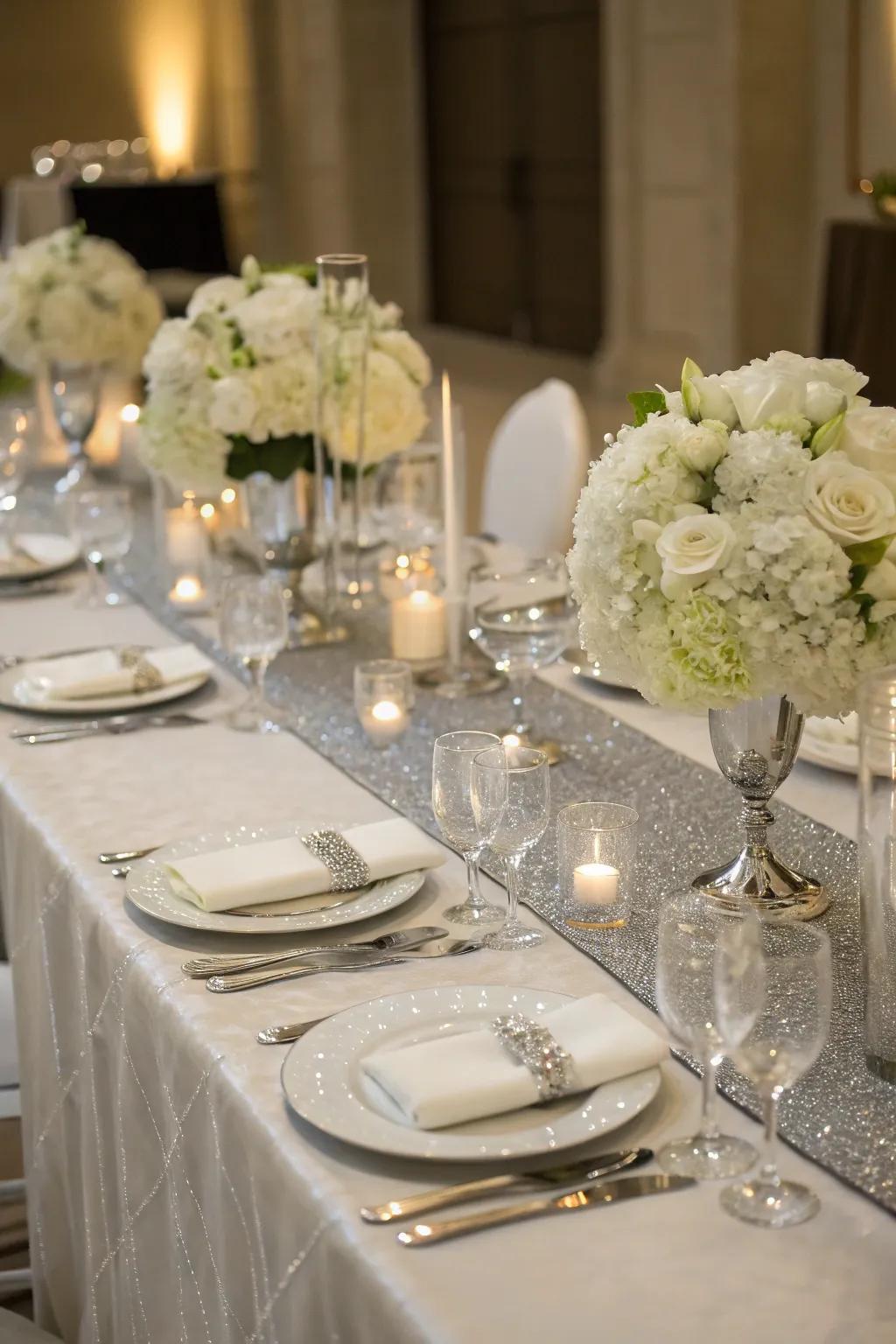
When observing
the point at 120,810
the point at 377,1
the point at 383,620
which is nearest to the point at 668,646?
the point at 120,810

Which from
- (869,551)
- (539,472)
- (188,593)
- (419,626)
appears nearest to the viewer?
(869,551)

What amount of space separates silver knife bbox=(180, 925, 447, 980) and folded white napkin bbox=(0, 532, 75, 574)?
4.89 ft

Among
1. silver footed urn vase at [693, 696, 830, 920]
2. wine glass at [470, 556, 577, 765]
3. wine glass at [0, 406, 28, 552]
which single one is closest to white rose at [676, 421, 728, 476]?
silver footed urn vase at [693, 696, 830, 920]

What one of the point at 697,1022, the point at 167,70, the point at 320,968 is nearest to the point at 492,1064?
the point at 697,1022

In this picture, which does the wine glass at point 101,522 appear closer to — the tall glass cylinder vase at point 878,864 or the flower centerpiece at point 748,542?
the flower centerpiece at point 748,542

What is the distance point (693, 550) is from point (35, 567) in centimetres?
172

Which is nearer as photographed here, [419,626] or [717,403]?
Result: [717,403]

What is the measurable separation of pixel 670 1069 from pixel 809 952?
0.68 ft

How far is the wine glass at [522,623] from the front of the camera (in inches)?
73.6

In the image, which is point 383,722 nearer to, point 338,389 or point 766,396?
point 338,389

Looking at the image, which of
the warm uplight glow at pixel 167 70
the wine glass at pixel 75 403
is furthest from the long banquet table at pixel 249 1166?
the warm uplight glow at pixel 167 70

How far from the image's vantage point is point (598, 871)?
147cm

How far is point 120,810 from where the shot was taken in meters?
1.78

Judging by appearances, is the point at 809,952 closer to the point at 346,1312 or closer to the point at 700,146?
the point at 346,1312
